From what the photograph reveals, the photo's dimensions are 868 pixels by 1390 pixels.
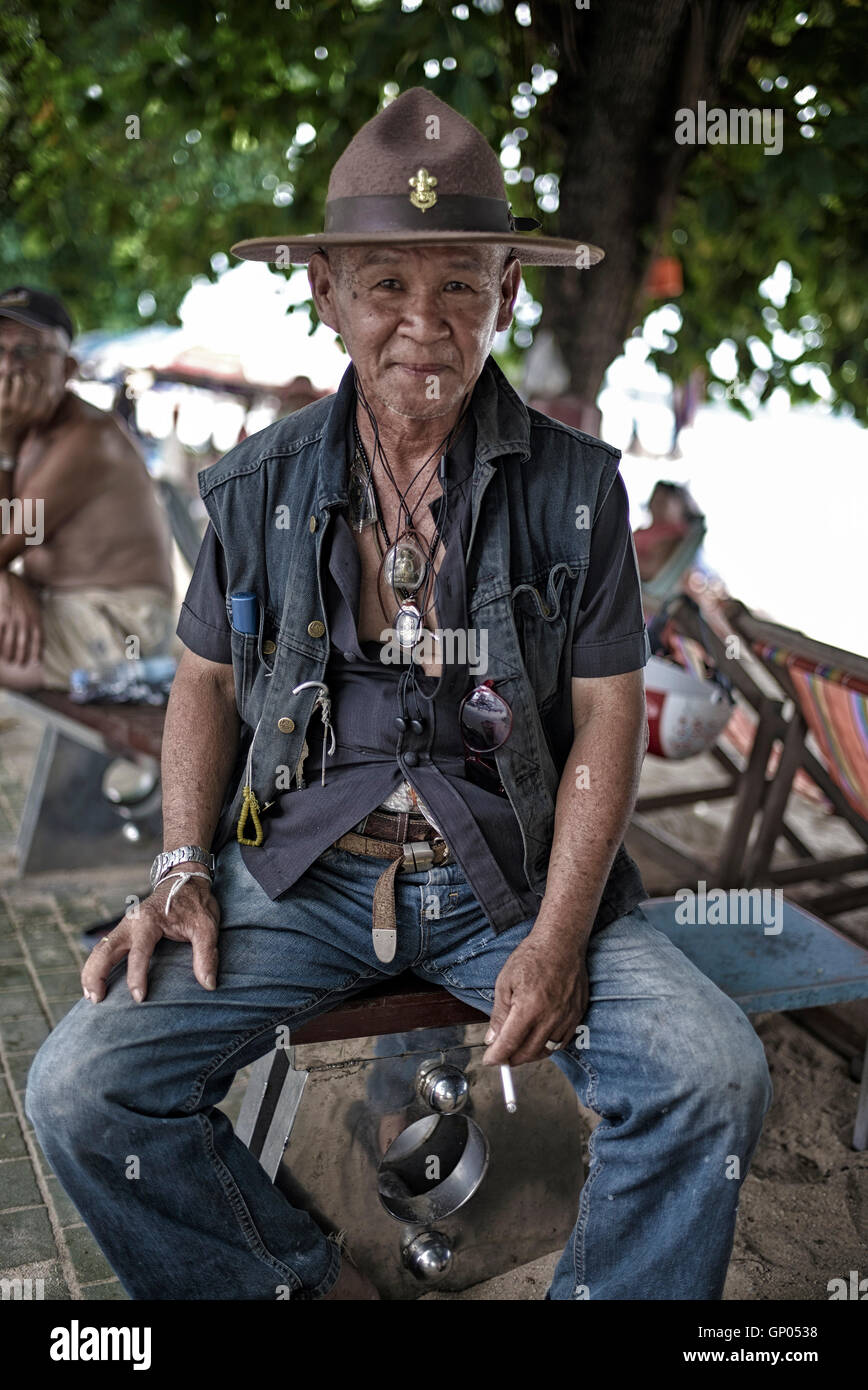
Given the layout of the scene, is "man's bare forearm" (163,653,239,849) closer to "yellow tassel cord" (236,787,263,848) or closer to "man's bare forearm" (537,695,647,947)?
"yellow tassel cord" (236,787,263,848)

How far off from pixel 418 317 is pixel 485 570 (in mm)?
474

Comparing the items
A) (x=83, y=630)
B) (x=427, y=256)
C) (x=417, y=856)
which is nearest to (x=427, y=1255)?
(x=417, y=856)

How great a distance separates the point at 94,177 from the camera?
18.5 ft

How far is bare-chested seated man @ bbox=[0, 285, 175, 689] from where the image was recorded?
4.30 m

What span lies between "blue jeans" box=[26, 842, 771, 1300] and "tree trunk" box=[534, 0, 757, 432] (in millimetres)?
3460

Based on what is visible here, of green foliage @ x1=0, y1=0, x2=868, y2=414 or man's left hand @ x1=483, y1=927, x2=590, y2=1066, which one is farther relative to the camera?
green foliage @ x1=0, y1=0, x2=868, y2=414

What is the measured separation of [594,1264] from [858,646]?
832 centimetres

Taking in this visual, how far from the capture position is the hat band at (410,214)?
2.15 meters

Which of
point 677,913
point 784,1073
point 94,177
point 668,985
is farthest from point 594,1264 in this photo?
point 94,177

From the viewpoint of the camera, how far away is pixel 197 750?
7.85ft

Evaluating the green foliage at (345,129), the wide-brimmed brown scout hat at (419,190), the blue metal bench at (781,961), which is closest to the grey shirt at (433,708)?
the wide-brimmed brown scout hat at (419,190)

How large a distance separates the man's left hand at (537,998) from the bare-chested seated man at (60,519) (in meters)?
2.64

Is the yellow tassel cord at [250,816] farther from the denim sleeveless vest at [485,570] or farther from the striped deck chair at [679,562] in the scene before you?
the striped deck chair at [679,562]

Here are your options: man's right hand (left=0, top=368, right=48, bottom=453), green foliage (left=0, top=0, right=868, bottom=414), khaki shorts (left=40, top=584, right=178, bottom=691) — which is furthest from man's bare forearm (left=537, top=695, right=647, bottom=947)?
man's right hand (left=0, top=368, right=48, bottom=453)
